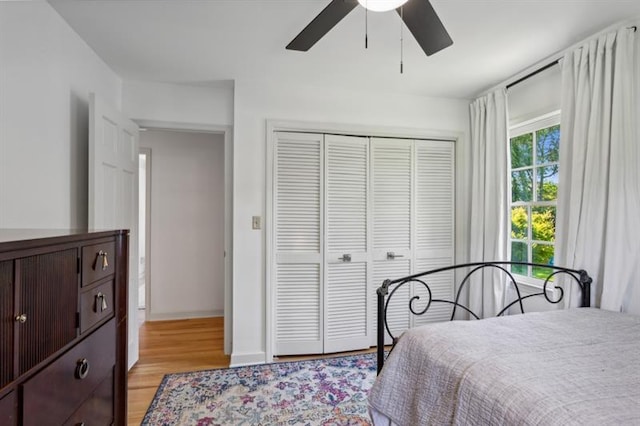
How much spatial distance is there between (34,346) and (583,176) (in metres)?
2.82

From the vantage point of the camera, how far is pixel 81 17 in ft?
6.16

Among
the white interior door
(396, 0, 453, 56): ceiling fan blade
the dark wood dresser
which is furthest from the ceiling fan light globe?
the white interior door

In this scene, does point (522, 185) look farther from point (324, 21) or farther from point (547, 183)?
point (324, 21)

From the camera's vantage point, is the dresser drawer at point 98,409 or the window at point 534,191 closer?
the dresser drawer at point 98,409

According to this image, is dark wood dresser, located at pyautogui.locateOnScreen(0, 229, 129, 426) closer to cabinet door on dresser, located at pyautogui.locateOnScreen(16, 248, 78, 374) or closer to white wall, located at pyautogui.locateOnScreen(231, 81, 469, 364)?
cabinet door on dresser, located at pyautogui.locateOnScreen(16, 248, 78, 374)

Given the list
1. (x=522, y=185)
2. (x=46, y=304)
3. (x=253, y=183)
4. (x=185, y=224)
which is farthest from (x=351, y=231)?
(x=46, y=304)

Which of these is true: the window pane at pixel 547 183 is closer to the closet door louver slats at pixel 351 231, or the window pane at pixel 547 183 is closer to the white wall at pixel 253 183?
the closet door louver slats at pixel 351 231

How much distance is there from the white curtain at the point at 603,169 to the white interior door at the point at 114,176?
9.90 feet

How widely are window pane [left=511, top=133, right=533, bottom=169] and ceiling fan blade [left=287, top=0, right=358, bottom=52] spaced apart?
215 centimetres

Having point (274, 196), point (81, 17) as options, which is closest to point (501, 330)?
point (274, 196)

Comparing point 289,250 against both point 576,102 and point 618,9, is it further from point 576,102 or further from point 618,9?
point 618,9

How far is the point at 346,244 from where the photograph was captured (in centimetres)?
297

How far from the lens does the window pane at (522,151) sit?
275cm

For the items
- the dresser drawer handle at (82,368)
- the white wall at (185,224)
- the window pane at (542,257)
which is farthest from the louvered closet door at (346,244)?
the dresser drawer handle at (82,368)
